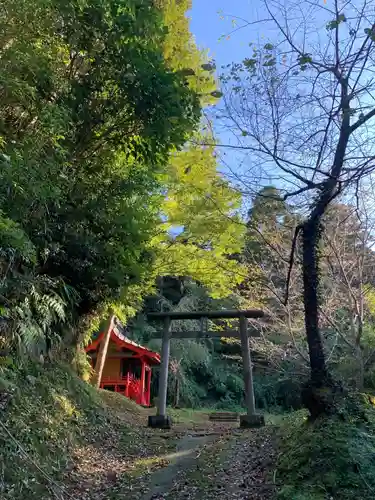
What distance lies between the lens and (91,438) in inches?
285

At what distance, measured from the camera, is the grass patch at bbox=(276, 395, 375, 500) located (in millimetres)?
4246

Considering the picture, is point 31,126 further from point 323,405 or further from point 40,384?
point 323,405

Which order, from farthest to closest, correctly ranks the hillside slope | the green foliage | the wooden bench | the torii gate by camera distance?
1. the wooden bench
2. the torii gate
3. the green foliage
4. the hillside slope

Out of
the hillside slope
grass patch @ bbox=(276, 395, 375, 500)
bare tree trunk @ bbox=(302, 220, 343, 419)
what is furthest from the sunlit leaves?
the hillside slope

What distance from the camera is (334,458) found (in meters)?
4.59

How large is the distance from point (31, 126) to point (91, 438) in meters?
5.33

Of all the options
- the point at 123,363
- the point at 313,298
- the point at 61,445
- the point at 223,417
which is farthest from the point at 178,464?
the point at 123,363

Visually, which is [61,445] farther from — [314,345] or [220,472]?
[314,345]

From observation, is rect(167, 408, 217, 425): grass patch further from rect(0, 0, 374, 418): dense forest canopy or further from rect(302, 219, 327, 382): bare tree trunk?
rect(302, 219, 327, 382): bare tree trunk

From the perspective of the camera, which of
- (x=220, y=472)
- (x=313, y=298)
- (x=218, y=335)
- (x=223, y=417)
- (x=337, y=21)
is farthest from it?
(x=223, y=417)

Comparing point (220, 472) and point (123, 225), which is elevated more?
point (123, 225)

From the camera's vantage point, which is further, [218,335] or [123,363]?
[123,363]

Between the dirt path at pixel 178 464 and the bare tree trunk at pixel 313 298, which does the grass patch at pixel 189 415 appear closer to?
the dirt path at pixel 178 464

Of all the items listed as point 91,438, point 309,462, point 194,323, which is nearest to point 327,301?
point 309,462
